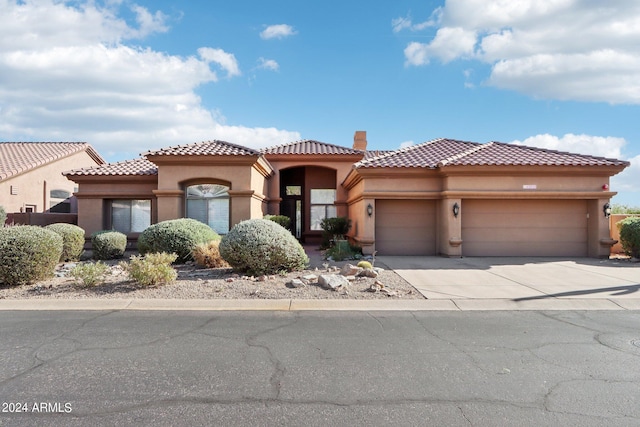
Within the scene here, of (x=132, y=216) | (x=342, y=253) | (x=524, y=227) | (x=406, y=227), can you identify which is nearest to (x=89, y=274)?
(x=342, y=253)

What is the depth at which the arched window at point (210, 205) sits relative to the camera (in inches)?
653

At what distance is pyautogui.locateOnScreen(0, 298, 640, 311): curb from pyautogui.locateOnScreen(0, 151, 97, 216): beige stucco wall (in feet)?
61.5

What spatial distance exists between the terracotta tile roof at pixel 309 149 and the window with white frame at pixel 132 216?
6.67 m

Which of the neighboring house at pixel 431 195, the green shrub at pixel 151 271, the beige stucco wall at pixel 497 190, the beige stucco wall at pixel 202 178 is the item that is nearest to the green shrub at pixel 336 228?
the neighboring house at pixel 431 195

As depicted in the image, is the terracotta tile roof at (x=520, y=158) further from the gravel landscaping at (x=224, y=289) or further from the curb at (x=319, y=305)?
the curb at (x=319, y=305)

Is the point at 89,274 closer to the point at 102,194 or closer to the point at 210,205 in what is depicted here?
the point at 210,205

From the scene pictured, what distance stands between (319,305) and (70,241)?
34.0ft

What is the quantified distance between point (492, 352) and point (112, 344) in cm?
522

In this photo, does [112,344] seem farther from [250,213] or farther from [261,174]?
[261,174]

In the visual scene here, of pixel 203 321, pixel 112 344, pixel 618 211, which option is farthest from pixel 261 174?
pixel 618 211

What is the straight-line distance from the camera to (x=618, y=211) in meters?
23.0

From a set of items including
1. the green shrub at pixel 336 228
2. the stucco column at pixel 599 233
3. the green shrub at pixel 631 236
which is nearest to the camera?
the green shrub at pixel 631 236

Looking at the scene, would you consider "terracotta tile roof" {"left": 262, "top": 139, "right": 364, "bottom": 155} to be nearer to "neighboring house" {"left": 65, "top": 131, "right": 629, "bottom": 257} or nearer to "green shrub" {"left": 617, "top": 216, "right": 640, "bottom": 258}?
"neighboring house" {"left": 65, "top": 131, "right": 629, "bottom": 257}

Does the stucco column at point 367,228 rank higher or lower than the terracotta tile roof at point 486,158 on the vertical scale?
lower
